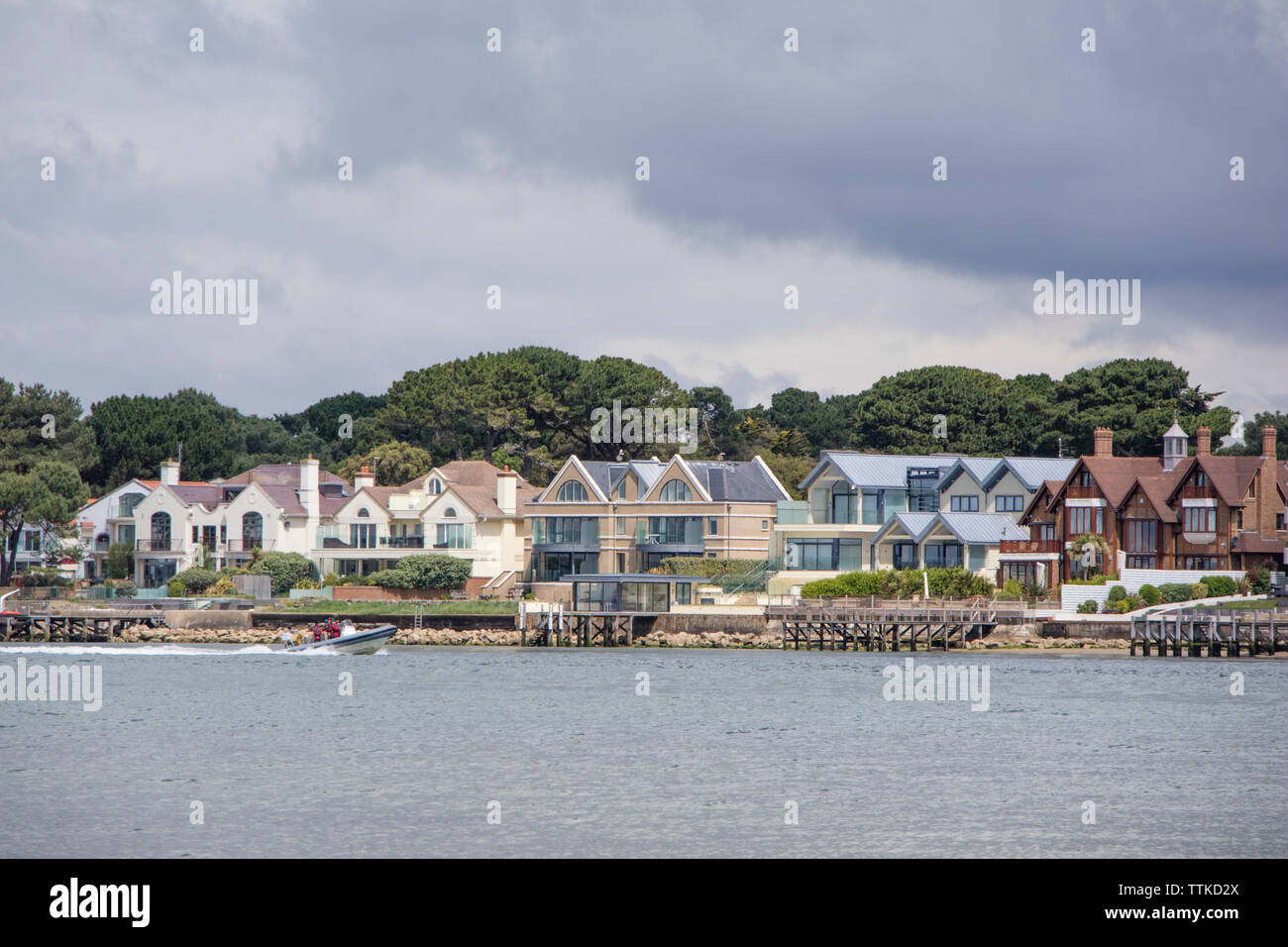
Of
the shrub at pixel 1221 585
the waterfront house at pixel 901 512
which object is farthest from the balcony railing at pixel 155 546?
the shrub at pixel 1221 585

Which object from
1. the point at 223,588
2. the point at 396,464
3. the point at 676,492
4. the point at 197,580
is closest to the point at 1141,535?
the point at 676,492

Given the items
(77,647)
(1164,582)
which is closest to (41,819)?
(77,647)

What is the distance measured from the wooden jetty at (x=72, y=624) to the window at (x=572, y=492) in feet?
79.1

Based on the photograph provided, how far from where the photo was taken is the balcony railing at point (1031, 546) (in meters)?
78.8

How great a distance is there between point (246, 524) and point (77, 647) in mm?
23118

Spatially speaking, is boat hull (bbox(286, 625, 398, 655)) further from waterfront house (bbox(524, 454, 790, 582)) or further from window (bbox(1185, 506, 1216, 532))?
window (bbox(1185, 506, 1216, 532))

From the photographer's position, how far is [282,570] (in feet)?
302

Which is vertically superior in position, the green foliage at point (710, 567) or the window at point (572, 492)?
the window at point (572, 492)

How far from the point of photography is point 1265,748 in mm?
40219

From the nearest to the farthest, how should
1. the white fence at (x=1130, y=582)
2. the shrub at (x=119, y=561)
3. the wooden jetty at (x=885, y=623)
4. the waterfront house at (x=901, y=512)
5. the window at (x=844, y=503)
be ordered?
1. the wooden jetty at (x=885, y=623)
2. the white fence at (x=1130, y=582)
3. the waterfront house at (x=901, y=512)
4. the window at (x=844, y=503)
5. the shrub at (x=119, y=561)

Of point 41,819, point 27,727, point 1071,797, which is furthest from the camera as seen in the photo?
point 27,727

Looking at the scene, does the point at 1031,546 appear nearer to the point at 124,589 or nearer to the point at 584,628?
the point at 584,628

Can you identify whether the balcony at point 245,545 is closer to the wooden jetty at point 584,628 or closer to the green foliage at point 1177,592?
A: the wooden jetty at point 584,628

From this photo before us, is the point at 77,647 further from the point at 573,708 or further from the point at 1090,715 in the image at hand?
the point at 1090,715
